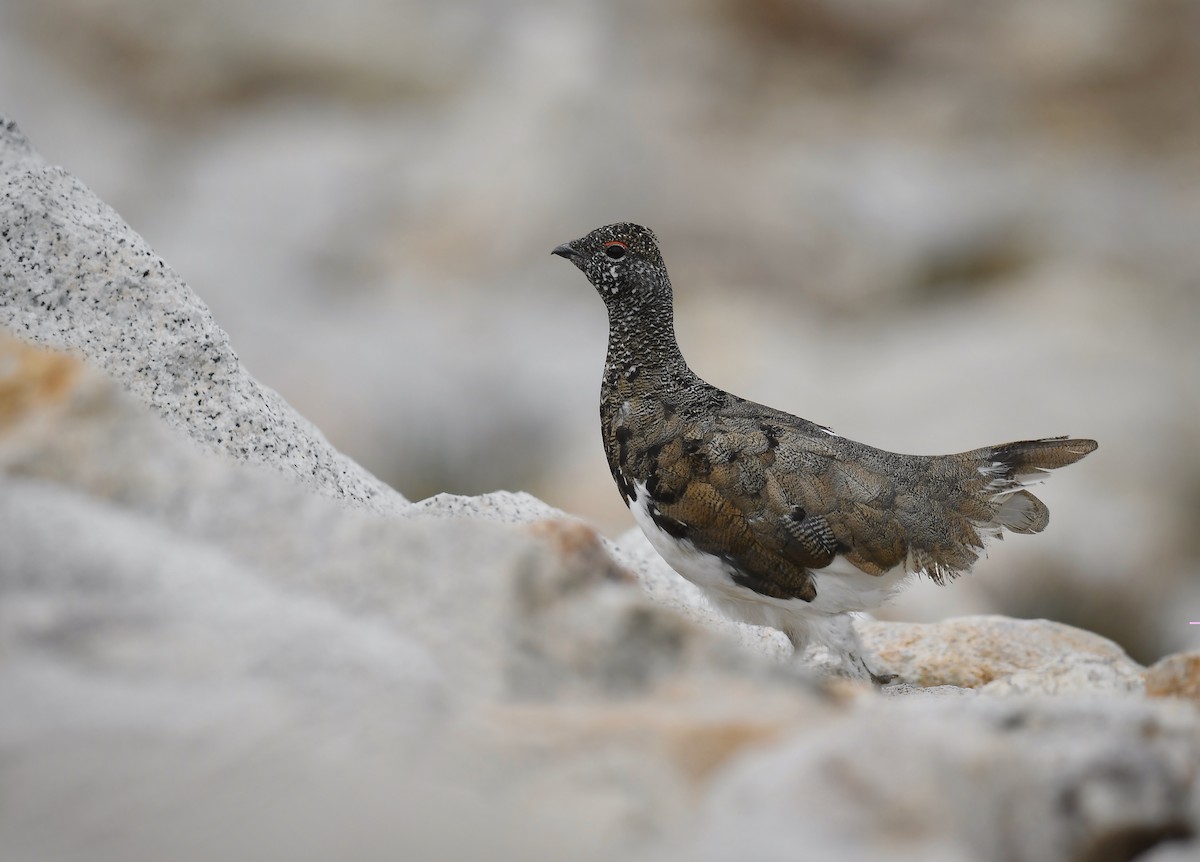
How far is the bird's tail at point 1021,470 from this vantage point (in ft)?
16.6

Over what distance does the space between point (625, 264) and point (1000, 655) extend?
236cm

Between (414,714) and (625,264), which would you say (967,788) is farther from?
(625,264)

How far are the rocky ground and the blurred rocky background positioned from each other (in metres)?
10.2

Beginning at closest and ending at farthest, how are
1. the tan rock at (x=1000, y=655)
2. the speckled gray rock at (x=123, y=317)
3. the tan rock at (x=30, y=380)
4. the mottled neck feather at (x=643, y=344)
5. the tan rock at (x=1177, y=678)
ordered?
the tan rock at (x=30, y=380) → the tan rock at (x=1177, y=678) → the speckled gray rock at (x=123, y=317) → the tan rock at (x=1000, y=655) → the mottled neck feather at (x=643, y=344)

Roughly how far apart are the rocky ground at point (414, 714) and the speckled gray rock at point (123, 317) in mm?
1050

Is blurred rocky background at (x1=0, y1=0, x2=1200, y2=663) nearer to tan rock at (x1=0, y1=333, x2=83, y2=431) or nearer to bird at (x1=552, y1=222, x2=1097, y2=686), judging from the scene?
bird at (x1=552, y1=222, x2=1097, y2=686)

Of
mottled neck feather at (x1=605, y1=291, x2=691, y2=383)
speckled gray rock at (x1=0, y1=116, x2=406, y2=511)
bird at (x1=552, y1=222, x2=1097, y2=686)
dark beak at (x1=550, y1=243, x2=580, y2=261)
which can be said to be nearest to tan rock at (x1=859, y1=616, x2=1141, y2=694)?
bird at (x1=552, y1=222, x2=1097, y2=686)

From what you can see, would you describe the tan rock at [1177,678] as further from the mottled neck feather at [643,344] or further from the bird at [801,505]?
the mottled neck feather at [643,344]

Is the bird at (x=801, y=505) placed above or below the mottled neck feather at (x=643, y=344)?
below

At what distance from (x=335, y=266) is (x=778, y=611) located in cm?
1383

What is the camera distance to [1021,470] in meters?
5.09

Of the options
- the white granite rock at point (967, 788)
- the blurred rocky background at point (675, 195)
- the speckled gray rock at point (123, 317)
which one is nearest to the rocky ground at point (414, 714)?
the white granite rock at point (967, 788)

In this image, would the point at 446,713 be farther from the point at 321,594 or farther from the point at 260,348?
the point at 260,348

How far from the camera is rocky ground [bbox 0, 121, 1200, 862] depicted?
2.16 meters
